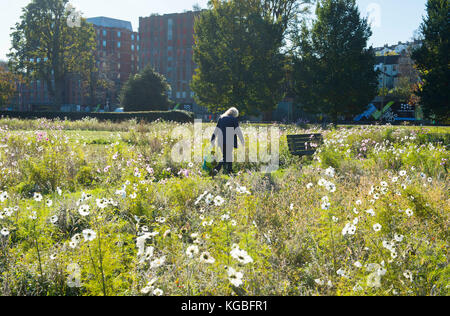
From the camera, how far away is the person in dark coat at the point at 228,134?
28.0ft

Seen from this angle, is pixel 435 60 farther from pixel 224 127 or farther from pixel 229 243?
pixel 229 243

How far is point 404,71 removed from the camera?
177 ft

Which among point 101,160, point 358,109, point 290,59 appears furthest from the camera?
point 290,59

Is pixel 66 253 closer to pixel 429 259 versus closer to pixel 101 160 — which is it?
pixel 429 259

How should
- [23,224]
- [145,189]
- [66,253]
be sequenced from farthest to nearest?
[145,189]
[23,224]
[66,253]

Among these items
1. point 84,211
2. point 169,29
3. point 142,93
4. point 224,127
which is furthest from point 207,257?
point 169,29

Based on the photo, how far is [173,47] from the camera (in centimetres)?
6875

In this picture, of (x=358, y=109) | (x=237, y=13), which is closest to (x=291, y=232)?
(x=358, y=109)

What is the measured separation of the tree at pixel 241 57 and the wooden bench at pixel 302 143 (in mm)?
19117

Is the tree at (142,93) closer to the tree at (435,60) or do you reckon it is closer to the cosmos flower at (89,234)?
the tree at (435,60)

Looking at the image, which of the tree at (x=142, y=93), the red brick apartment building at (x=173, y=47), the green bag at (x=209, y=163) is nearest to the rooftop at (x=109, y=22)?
the red brick apartment building at (x=173, y=47)

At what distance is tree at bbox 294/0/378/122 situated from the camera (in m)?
27.2
